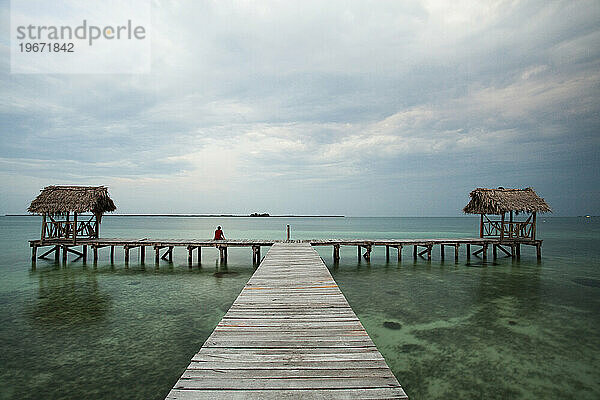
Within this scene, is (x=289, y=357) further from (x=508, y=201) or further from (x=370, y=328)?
(x=508, y=201)

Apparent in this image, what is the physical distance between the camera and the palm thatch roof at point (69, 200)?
16.8m

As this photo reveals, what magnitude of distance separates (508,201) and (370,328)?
49.3 feet

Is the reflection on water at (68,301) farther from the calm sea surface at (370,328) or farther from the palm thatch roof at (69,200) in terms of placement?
the palm thatch roof at (69,200)

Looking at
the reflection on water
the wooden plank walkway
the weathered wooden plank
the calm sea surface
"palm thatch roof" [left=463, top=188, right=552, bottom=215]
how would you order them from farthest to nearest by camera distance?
"palm thatch roof" [left=463, top=188, right=552, bottom=215] < the reflection on water < the calm sea surface < the wooden plank walkway < the weathered wooden plank

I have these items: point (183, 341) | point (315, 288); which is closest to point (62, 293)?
point (183, 341)

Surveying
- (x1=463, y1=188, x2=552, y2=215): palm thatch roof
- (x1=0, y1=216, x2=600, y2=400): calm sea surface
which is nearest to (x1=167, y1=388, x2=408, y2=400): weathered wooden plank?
(x1=0, y1=216, x2=600, y2=400): calm sea surface

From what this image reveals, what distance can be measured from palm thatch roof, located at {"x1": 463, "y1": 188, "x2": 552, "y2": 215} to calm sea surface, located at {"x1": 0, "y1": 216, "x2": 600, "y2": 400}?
4.07 meters

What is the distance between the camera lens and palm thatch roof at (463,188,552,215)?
18.1 m

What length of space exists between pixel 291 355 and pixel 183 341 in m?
4.64

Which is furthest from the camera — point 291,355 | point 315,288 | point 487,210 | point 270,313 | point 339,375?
point 487,210

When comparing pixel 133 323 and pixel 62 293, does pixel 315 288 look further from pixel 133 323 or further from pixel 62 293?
pixel 62 293

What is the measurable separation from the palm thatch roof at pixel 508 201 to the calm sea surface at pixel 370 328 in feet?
13.3

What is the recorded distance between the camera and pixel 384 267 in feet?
55.1

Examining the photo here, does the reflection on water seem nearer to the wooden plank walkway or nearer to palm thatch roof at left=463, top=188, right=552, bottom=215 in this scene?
the wooden plank walkway
